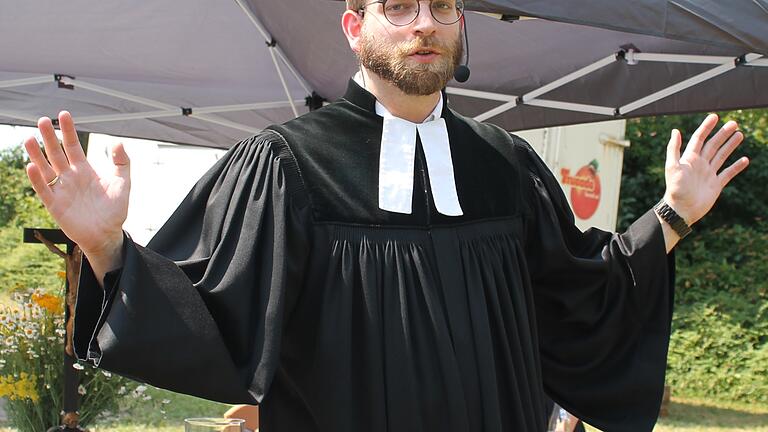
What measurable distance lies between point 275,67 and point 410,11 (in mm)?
3182

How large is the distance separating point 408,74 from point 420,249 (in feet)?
1.40

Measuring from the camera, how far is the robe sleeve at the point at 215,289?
6.42ft

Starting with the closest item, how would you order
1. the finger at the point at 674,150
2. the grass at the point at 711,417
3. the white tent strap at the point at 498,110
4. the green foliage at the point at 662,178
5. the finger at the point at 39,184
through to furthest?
the finger at the point at 39,184, the finger at the point at 674,150, the white tent strap at the point at 498,110, the grass at the point at 711,417, the green foliage at the point at 662,178

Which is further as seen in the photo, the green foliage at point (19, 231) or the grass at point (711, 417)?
the green foliage at point (19, 231)

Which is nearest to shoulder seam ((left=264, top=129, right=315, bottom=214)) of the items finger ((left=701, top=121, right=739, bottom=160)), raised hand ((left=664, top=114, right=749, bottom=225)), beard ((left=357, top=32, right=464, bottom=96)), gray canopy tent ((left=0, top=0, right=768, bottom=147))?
beard ((left=357, top=32, right=464, bottom=96))

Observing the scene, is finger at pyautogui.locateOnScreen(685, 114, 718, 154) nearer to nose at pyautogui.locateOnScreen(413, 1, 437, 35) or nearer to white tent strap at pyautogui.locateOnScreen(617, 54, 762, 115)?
nose at pyautogui.locateOnScreen(413, 1, 437, 35)

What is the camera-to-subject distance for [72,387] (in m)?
4.61

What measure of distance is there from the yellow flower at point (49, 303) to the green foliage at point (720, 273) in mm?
7962

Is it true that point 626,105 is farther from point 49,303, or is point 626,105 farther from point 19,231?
point 19,231

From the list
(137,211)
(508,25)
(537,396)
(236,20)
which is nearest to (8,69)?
(236,20)

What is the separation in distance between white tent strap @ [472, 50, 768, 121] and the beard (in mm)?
2484

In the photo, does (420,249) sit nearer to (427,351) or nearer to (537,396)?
(427,351)

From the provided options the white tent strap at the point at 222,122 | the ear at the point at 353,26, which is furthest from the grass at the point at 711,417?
the ear at the point at 353,26

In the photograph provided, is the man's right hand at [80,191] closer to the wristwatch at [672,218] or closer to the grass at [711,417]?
the wristwatch at [672,218]
